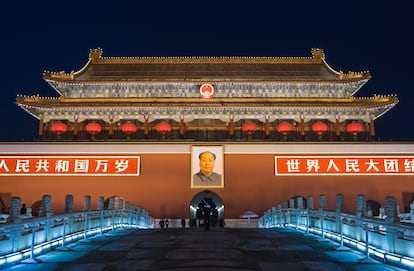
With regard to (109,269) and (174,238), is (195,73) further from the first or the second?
(109,269)

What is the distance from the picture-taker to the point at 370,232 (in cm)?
889

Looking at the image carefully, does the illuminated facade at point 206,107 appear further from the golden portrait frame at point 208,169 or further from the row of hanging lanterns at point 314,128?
the golden portrait frame at point 208,169

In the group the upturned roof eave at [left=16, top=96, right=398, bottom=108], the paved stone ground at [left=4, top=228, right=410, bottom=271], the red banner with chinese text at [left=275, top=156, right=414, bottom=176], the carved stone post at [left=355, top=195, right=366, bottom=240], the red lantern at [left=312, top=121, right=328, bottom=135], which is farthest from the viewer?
the red lantern at [left=312, top=121, right=328, bottom=135]

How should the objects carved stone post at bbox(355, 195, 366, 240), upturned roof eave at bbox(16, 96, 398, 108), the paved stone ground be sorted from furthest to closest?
upturned roof eave at bbox(16, 96, 398, 108) → carved stone post at bbox(355, 195, 366, 240) → the paved stone ground

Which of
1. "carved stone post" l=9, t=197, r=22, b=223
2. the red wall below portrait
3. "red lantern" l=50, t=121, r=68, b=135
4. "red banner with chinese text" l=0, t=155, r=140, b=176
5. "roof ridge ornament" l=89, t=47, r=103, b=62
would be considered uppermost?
"roof ridge ornament" l=89, t=47, r=103, b=62

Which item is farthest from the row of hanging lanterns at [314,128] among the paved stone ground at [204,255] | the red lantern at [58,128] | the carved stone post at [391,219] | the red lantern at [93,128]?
the carved stone post at [391,219]

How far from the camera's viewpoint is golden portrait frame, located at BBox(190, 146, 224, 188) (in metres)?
24.8

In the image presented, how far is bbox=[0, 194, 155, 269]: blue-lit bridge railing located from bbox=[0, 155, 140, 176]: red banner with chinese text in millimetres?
9062

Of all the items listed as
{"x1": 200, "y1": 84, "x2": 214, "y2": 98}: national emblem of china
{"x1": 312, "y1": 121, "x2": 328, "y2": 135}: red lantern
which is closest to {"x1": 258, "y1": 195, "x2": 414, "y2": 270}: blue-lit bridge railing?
{"x1": 312, "y1": 121, "x2": 328, "y2": 135}: red lantern

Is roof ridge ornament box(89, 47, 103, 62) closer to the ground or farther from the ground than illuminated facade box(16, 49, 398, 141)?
farther from the ground

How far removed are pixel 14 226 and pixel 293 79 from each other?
2471 cm

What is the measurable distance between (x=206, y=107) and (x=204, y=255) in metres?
19.4

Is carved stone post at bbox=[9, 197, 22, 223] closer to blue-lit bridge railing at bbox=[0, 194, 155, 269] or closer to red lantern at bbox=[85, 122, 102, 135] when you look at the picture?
blue-lit bridge railing at bbox=[0, 194, 155, 269]

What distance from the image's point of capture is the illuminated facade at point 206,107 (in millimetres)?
27797
